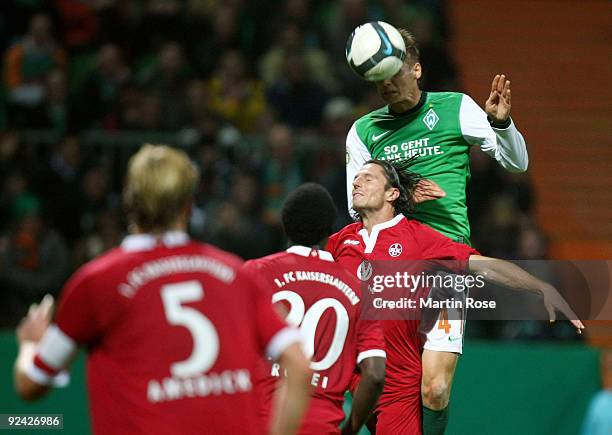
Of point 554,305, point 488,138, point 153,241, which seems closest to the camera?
point 153,241

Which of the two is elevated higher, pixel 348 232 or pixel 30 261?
pixel 348 232

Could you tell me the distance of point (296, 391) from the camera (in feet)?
11.4

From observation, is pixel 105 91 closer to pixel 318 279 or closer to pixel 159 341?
pixel 318 279

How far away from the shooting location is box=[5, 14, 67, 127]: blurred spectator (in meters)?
11.1

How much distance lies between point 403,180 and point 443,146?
1.02 ft

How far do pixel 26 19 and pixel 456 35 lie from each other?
5.93 m

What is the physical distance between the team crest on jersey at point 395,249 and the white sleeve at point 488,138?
0.80 m

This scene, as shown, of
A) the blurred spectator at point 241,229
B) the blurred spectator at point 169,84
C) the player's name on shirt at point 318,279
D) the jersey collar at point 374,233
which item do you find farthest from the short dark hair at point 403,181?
the blurred spectator at point 169,84

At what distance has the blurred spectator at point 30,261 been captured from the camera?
959 centimetres

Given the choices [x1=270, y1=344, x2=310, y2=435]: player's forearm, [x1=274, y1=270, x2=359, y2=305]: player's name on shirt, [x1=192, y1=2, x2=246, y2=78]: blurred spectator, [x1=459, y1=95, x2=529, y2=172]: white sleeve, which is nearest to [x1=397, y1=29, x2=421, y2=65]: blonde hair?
[x1=459, y1=95, x2=529, y2=172]: white sleeve

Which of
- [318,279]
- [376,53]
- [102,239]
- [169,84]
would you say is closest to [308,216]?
[318,279]

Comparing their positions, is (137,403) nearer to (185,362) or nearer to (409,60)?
(185,362)

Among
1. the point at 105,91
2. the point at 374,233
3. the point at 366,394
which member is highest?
the point at 105,91

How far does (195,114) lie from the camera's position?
36.6ft
